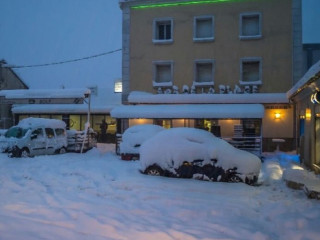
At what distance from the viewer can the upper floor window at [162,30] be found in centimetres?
2155

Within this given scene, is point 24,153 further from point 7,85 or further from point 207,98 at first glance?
point 7,85

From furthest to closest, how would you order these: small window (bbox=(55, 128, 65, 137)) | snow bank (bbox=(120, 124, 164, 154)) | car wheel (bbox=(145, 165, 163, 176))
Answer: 1. small window (bbox=(55, 128, 65, 137))
2. snow bank (bbox=(120, 124, 164, 154))
3. car wheel (bbox=(145, 165, 163, 176))

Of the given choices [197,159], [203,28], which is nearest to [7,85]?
[203,28]

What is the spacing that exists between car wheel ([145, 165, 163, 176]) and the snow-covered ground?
24 cm

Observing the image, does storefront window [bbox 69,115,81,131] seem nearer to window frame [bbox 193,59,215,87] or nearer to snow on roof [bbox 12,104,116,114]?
snow on roof [bbox 12,104,116,114]

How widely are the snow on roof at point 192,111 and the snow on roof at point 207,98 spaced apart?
711 millimetres

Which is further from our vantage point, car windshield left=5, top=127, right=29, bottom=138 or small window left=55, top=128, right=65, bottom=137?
small window left=55, top=128, right=65, bottom=137

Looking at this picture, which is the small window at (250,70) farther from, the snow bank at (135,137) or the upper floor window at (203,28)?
the snow bank at (135,137)

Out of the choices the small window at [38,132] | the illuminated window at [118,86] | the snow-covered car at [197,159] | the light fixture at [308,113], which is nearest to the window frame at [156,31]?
the small window at [38,132]

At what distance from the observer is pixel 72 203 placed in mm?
7438

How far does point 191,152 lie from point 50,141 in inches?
394

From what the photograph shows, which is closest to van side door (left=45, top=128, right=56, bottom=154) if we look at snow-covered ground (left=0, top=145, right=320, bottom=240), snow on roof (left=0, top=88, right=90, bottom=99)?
snow on roof (left=0, top=88, right=90, bottom=99)

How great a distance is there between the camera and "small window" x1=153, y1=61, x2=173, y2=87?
70.2 ft

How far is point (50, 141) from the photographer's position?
17984mm
